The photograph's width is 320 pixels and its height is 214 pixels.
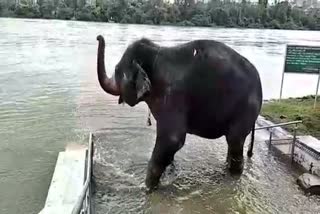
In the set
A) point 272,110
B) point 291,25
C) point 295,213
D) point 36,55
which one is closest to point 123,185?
point 295,213

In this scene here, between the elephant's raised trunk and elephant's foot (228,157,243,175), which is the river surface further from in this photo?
the elephant's raised trunk

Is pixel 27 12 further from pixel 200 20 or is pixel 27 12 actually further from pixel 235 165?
pixel 235 165

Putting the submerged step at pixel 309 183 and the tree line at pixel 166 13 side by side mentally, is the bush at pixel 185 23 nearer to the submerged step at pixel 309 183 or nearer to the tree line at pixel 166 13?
the tree line at pixel 166 13

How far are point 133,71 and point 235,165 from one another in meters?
1.98

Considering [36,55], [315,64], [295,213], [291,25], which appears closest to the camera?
[295,213]

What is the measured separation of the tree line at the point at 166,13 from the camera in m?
55.9

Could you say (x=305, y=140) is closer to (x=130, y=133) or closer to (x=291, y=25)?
(x=130, y=133)

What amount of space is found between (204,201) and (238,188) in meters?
0.63

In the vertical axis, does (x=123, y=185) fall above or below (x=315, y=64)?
below

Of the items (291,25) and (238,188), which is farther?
(291,25)

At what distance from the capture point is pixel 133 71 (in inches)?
207

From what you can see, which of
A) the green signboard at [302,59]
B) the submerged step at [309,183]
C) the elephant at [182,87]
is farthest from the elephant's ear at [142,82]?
the green signboard at [302,59]

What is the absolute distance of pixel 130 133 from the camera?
8125mm

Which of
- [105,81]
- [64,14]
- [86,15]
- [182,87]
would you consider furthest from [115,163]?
[64,14]
